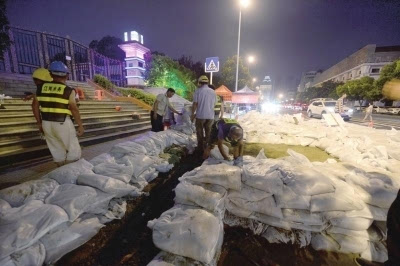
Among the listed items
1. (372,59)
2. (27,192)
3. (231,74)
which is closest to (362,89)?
(372,59)

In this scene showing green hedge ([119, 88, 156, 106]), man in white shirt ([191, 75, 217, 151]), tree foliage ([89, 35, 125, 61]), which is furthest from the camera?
tree foliage ([89, 35, 125, 61])

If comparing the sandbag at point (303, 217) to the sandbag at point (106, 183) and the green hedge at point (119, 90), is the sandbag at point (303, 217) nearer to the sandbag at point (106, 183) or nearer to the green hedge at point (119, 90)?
the sandbag at point (106, 183)

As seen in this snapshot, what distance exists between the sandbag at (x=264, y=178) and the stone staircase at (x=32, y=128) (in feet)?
13.3

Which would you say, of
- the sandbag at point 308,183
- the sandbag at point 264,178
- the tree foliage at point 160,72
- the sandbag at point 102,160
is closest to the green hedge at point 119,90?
the tree foliage at point 160,72

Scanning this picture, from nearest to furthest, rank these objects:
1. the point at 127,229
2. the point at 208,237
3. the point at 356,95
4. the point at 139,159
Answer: the point at 208,237
the point at 127,229
the point at 139,159
the point at 356,95

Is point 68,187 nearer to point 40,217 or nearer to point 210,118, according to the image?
point 40,217

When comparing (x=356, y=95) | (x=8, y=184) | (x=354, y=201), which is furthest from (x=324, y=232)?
(x=356, y=95)

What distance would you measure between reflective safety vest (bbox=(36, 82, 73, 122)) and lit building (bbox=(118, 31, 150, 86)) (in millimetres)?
15346

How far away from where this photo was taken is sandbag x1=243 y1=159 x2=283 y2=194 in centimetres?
201

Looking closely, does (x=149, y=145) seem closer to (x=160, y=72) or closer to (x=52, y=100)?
(x=52, y=100)

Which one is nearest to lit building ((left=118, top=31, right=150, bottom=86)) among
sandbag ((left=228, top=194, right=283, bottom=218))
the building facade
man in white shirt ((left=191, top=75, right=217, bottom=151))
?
man in white shirt ((left=191, top=75, right=217, bottom=151))

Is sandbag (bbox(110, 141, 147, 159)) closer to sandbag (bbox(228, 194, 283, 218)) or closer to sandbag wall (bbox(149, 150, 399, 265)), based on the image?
sandbag wall (bbox(149, 150, 399, 265))

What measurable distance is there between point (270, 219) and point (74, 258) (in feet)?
5.87

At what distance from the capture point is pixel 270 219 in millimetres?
1951
